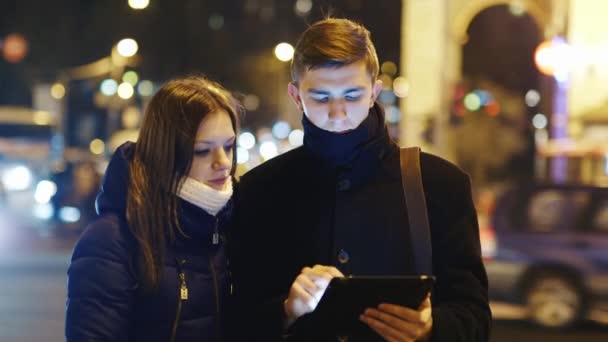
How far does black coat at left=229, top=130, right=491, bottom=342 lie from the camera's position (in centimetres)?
245

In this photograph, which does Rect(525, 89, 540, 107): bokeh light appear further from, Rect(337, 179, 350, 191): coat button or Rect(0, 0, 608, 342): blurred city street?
Rect(337, 179, 350, 191): coat button

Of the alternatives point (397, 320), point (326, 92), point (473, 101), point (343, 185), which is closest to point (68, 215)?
point (473, 101)

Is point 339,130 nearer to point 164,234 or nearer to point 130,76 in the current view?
point 164,234

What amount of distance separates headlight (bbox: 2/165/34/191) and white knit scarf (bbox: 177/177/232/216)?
21.1 meters

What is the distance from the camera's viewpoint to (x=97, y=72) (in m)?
36.2

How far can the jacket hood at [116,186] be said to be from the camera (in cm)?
248

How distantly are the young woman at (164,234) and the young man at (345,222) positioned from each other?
0.49ft

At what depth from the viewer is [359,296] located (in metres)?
2.25

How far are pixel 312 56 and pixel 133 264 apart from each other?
0.74m

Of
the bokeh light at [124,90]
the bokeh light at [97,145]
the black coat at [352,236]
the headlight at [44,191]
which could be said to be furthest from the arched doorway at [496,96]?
the bokeh light at [97,145]

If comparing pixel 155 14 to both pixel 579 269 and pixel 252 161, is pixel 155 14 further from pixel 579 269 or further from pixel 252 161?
pixel 579 269

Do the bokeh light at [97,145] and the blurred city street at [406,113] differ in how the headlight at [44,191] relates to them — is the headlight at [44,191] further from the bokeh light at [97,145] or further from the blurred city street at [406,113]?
the bokeh light at [97,145]

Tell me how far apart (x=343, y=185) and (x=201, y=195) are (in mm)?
404

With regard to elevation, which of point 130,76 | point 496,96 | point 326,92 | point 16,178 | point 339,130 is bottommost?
point 16,178
